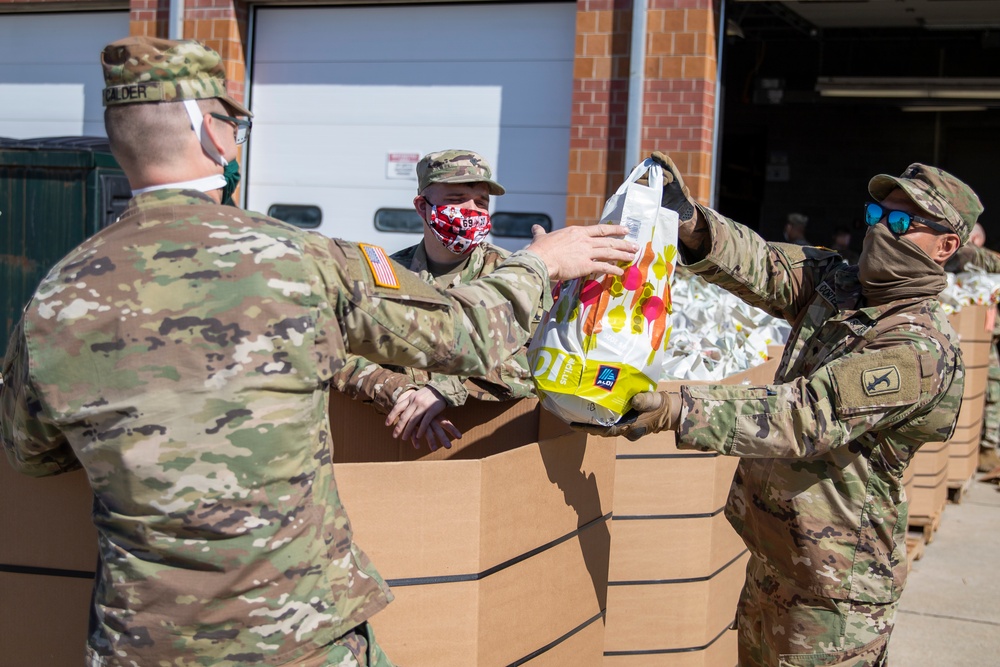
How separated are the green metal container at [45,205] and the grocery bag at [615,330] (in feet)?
10.8

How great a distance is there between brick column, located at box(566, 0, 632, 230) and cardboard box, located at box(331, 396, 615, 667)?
4064mm

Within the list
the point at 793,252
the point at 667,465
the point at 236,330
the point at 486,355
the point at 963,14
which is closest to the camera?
the point at 236,330

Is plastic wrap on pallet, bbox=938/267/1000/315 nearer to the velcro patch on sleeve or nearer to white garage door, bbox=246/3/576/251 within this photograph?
white garage door, bbox=246/3/576/251

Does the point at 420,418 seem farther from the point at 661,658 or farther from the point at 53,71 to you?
the point at 53,71

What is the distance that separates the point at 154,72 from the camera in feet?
5.52

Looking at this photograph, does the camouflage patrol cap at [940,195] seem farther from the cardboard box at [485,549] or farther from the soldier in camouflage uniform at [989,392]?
the soldier in camouflage uniform at [989,392]

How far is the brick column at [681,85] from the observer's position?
21.0ft

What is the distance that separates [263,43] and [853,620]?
20.7 ft

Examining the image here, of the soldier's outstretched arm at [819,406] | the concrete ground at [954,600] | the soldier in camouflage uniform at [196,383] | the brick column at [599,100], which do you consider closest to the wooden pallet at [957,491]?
the concrete ground at [954,600]

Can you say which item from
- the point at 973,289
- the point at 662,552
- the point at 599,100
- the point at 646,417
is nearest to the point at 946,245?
the point at 646,417

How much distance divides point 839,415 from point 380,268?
46.4 inches

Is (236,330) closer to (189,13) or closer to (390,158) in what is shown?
(390,158)

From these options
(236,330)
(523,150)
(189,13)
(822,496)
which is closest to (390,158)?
(523,150)

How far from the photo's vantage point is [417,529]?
2.18 metres
